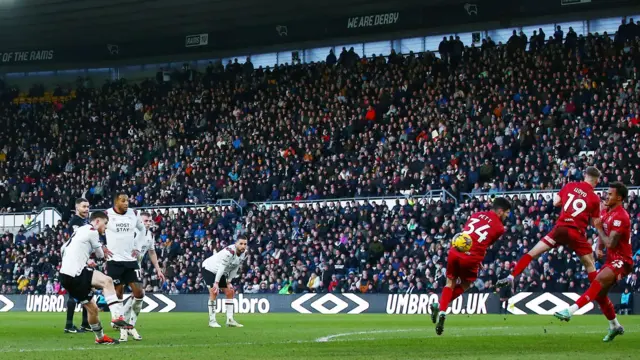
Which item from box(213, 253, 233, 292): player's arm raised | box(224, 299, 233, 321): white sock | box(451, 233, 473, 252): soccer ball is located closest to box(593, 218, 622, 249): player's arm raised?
box(451, 233, 473, 252): soccer ball

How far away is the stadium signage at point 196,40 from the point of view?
54.8 m

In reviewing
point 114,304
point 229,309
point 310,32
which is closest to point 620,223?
point 114,304

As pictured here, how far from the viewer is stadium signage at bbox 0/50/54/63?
5956 cm

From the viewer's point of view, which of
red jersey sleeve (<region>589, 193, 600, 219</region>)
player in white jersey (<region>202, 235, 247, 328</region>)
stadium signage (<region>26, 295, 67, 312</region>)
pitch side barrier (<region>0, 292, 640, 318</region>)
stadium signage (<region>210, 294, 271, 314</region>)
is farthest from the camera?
stadium signage (<region>26, 295, 67, 312</region>)

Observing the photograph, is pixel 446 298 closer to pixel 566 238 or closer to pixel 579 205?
pixel 566 238

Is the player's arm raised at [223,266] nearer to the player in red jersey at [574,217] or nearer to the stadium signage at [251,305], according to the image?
the player in red jersey at [574,217]

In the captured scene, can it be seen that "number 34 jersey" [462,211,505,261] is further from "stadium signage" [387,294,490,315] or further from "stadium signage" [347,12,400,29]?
"stadium signage" [347,12,400,29]

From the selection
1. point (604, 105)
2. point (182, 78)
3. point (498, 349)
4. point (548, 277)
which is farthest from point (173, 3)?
point (498, 349)

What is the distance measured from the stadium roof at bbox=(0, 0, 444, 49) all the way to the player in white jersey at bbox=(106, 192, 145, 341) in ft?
101

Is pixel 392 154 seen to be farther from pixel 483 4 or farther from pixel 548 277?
pixel 548 277

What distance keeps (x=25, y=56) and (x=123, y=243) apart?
4525cm

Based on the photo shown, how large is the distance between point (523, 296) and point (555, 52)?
47.2 feet

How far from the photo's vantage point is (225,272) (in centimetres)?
2405

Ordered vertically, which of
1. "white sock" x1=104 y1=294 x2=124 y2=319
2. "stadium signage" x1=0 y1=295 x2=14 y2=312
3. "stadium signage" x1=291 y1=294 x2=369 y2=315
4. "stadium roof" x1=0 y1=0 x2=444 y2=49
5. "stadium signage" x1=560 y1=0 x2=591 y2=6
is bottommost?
"stadium signage" x1=0 y1=295 x2=14 y2=312
